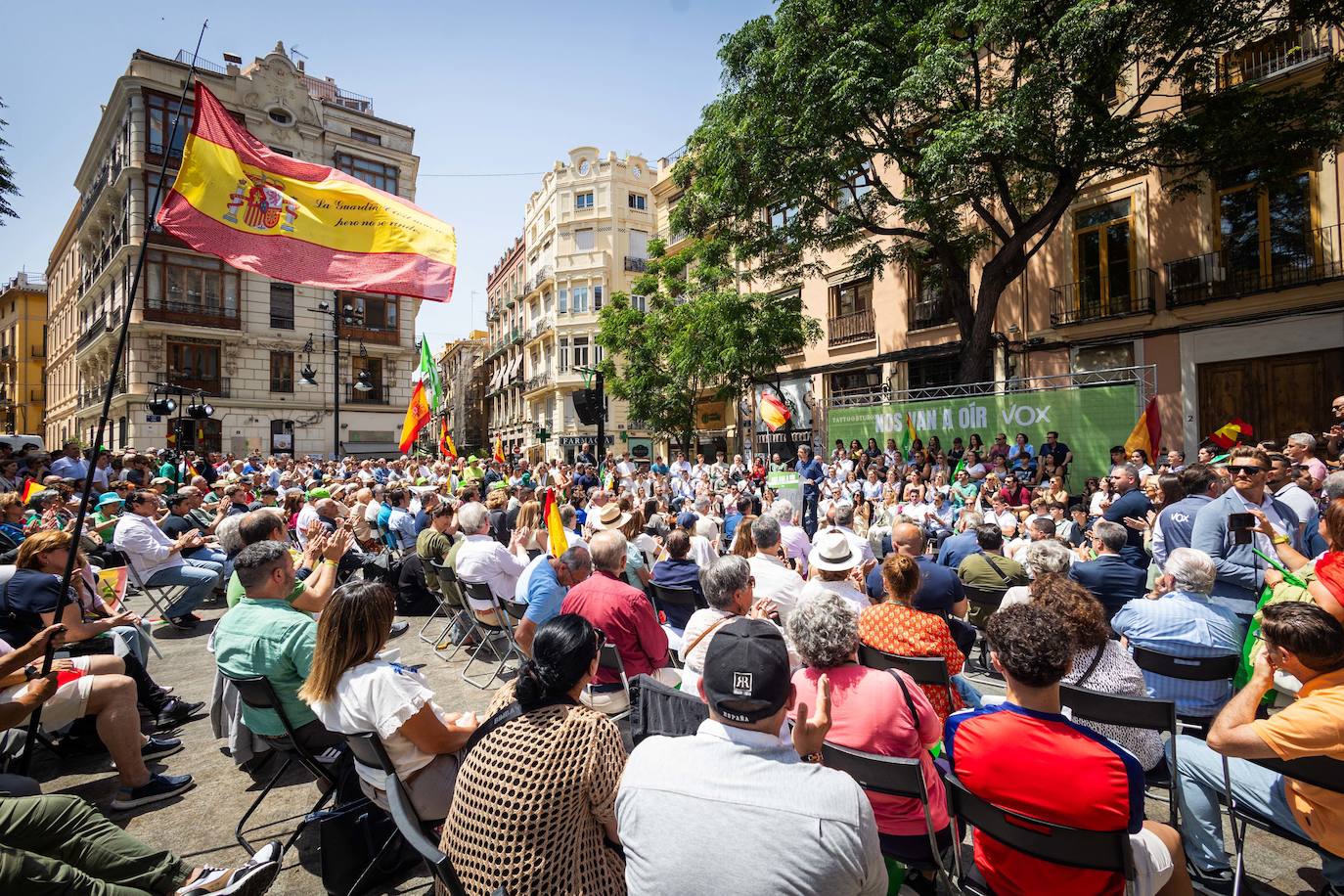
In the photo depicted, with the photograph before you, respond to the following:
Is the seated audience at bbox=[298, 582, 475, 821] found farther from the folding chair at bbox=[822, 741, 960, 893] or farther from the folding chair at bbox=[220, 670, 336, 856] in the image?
the folding chair at bbox=[822, 741, 960, 893]

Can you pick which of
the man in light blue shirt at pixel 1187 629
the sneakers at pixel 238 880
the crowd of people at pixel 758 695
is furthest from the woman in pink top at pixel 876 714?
the sneakers at pixel 238 880

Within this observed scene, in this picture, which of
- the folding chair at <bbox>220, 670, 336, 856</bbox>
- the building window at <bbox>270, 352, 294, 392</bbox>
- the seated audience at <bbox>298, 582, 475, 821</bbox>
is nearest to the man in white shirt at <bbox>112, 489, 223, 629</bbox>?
the folding chair at <bbox>220, 670, 336, 856</bbox>

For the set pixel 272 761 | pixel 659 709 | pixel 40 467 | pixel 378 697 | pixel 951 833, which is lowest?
pixel 272 761

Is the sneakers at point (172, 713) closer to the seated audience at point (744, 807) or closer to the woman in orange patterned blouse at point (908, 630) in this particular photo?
the seated audience at point (744, 807)

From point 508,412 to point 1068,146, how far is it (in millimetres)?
46436

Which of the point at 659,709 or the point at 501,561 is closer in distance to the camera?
the point at 659,709

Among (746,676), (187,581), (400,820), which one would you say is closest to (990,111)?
(746,676)

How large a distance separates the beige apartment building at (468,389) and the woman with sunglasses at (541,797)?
63.6 meters

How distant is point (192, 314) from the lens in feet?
97.3

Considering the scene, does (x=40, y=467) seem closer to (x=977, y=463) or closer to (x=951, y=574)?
(x=951, y=574)

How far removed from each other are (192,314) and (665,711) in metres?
35.6

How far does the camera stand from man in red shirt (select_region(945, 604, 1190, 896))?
6.73 ft

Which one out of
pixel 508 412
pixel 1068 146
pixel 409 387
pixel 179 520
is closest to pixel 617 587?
pixel 179 520

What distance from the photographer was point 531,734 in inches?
79.2
